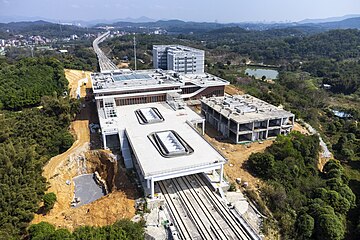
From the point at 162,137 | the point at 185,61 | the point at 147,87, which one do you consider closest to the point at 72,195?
the point at 162,137

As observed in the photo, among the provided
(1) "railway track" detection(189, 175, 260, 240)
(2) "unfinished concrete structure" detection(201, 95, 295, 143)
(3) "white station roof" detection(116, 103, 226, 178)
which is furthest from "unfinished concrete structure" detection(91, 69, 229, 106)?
(1) "railway track" detection(189, 175, 260, 240)

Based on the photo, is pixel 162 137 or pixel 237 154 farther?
pixel 237 154

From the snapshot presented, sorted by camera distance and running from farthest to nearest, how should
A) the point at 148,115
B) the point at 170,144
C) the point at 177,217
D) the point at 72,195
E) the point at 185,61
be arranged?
the point at 185,61 < the point at 148,115 < the point at 72,195 < the point at 170,144 < the point at 177,217

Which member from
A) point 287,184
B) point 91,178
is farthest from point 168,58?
point 287,184

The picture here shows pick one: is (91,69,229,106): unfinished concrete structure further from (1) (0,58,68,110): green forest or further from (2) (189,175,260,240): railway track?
(2) (189,175,260,240): railway track

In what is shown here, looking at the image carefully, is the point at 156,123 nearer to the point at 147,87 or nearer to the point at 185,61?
the point at 147,87

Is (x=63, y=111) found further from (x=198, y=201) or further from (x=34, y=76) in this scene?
(x=198, y=201)
